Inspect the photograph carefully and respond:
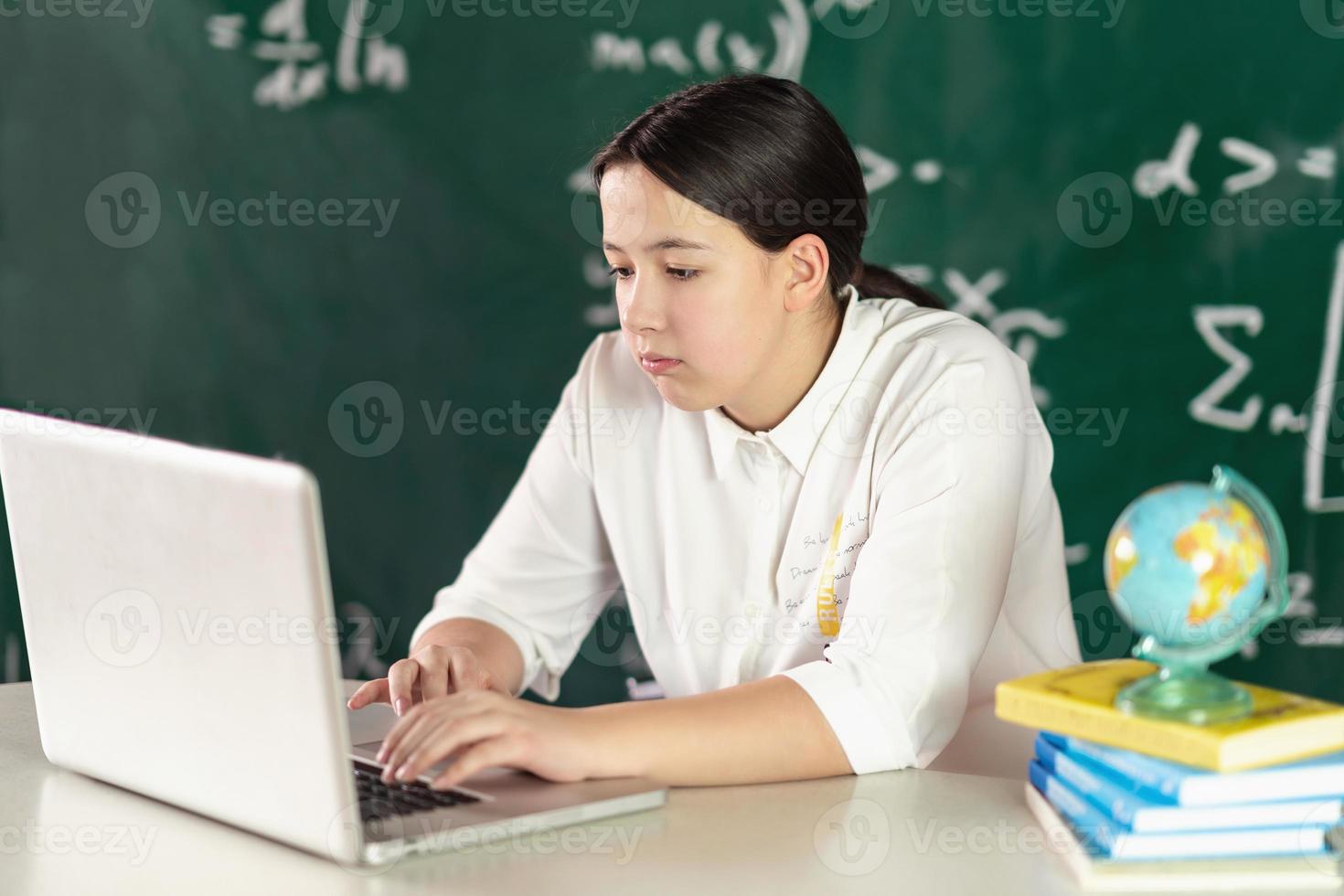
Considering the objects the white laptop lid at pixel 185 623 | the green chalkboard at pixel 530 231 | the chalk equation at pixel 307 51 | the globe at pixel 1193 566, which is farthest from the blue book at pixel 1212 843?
the chalk equation at pixel 307 51

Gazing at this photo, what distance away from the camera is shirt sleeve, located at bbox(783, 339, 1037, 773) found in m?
1.25

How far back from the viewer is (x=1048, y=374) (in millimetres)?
2285

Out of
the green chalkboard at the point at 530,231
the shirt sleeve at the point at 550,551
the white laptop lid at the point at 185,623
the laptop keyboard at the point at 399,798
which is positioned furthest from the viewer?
the green chalkboard at the point at 530,231

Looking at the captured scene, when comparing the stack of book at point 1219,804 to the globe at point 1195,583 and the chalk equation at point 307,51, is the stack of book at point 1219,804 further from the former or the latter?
the chalk equation at point 307,51

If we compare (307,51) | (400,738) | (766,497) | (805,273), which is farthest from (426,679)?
(307,51)

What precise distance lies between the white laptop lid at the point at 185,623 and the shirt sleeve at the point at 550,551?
0.59m

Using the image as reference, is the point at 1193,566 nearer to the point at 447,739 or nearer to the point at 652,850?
the point at 652,850

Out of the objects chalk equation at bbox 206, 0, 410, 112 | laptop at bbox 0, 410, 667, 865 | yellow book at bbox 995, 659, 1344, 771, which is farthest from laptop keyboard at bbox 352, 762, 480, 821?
chalk equation at bbox 206, 0, 410, 112

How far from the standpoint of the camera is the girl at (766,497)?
1.27 metres

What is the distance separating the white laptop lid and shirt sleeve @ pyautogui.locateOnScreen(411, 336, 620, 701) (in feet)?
1.93

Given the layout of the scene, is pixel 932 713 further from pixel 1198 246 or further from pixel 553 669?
pixel 1198 246

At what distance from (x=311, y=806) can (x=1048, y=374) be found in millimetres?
1588

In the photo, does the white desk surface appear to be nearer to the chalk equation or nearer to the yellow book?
the yellow book

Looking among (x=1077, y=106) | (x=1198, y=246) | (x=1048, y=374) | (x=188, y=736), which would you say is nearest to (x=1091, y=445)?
(x=1048, y=374)
